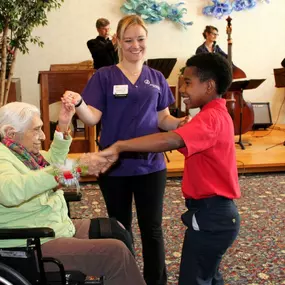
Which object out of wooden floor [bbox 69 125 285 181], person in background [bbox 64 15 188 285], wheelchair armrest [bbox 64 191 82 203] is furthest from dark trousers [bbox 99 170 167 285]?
wooden floor [bbox 69 125 285 181]

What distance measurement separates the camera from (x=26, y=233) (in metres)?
1.56

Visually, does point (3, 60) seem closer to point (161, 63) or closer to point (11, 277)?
point (161, 63)

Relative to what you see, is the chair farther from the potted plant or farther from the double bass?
the double bass

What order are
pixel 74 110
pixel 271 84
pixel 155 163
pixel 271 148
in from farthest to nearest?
pixel 271 84
pixel 271 148
pixel 155 163
pixel 74 110

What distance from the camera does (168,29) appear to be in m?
7.28

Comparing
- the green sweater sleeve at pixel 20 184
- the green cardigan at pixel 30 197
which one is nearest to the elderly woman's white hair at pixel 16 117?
the green cardigan at pixel 30 197

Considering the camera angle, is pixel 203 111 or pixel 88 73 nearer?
pixel 203 111

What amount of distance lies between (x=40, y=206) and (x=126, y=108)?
0.66 metres

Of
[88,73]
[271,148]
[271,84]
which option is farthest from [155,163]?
[271,84]

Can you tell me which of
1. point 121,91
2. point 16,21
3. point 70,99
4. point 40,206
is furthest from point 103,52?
point 40,206

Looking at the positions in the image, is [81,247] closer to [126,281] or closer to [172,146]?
[126,281]

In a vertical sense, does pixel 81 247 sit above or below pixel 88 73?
below

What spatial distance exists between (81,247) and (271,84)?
675cm

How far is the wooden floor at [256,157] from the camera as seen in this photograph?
15.5 feet
